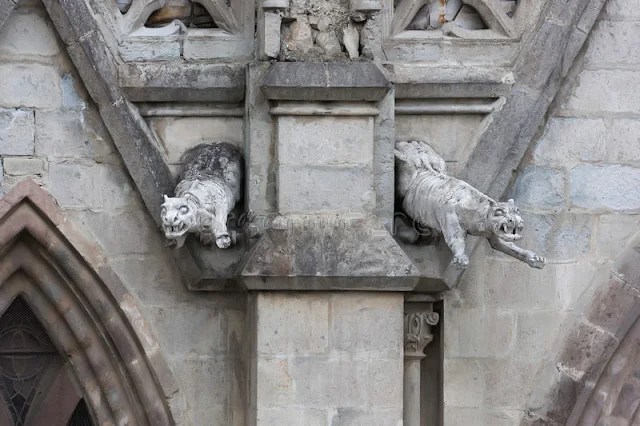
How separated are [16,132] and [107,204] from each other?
0.51 metres

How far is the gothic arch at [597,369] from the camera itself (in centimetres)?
843

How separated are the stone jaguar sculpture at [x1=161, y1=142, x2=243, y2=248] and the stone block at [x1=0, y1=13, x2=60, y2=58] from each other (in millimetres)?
791

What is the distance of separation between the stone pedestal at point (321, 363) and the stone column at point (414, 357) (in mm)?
487

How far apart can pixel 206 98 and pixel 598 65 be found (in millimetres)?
1807

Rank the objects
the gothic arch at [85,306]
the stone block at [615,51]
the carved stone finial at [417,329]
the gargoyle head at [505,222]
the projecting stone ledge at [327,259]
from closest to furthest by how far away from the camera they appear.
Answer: the gargoyle head at [505,222] < the projecting stone ledge at [327,259] < the gothic arch at [85,306] < the carved stone finial at [417,329] < the stone block at [615,51]

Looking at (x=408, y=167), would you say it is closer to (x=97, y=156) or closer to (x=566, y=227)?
(x=566, y=227)

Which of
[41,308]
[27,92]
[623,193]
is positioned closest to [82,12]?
[27,92]

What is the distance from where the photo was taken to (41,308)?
841 centimetres

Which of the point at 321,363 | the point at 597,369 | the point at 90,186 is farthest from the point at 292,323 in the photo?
A: the point at 597,369

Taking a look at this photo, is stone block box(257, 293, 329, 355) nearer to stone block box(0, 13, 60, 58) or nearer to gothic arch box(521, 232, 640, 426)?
gothic arch box(521, 232, 640, 426)

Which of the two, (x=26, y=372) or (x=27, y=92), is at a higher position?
(x=27, y=92)

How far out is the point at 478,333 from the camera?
8.44 meters

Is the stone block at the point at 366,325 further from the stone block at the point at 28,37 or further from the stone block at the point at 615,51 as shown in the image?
the stone block at the point at 28,37

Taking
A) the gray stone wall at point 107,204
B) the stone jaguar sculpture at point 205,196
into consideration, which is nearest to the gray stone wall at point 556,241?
the gray stone wall at point 107,204
